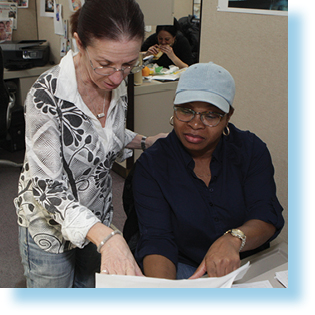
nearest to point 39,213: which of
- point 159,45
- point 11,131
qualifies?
point 11,131

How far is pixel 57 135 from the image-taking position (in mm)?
947

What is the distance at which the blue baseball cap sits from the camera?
1.04 meters

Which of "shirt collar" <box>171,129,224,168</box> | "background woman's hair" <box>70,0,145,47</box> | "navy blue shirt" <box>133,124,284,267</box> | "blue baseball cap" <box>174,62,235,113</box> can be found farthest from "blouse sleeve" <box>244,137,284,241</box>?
"background woman's hair" <box>70,0,145,47</box>

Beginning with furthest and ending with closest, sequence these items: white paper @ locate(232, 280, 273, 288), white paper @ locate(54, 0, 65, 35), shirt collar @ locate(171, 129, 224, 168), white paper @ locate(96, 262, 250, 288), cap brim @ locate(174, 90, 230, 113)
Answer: white paper @ locate(54, 0, 65, 35), shirt collar @ locate(171, 129, 224, 168), cap brim @ locate(174, 90, 230, 113), white paper @ locate(232, 280, 273, 288), white paper @ locate(96, 262, 250, 288)

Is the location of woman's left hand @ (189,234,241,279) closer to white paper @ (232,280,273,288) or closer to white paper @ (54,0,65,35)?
white paper @ (232,280,273,288)

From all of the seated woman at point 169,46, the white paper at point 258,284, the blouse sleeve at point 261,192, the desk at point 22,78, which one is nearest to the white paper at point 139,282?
the white paper at point 258,284

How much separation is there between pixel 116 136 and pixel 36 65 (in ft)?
8.19

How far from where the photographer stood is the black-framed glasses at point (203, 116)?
1.08m

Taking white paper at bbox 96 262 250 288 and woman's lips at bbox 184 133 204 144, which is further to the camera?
woman's lips at bbox 184 133 204 144

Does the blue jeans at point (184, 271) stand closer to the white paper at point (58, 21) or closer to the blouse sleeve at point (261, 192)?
the blouse sleeve at point (261, 192)

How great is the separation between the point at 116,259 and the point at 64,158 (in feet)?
1.16

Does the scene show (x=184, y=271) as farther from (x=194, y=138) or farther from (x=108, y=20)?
(x=108, y=20)

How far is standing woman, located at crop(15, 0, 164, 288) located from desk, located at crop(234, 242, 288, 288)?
35 cm

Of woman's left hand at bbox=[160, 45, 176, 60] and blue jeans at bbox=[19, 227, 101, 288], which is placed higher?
woman's left hand at bbox=[160, 45, 176, 60]
